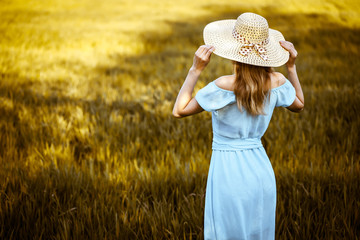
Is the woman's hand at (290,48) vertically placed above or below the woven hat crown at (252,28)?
below

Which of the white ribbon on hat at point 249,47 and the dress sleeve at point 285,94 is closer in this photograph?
the white ribbon on hat at point 249,47

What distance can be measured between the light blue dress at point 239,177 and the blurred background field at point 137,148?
472mm

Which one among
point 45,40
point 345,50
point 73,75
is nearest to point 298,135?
point 73,75

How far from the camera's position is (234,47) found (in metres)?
1.30

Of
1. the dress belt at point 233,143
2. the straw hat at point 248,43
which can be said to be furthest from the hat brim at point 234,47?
the dress belt at point 233,143

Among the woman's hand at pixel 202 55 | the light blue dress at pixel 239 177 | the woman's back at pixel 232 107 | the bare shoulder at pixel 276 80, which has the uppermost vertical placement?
the woman's hand at pixel 202 55

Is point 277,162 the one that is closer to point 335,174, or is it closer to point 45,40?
point 335,174

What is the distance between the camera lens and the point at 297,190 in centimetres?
203

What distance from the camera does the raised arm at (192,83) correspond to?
4.28 feet

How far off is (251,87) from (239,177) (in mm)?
386

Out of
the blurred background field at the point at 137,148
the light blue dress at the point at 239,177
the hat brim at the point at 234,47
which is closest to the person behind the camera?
the hat brim at the point at 234,47

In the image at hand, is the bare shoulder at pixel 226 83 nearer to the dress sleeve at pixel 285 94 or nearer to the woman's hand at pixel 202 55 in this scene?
the woman's hand at pixel 202 55

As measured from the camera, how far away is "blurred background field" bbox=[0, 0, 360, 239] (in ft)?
6.20

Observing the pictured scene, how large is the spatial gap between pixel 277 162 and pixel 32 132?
2225 millimetres
